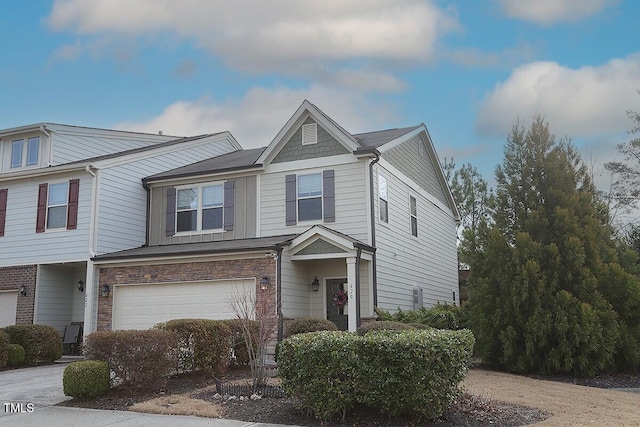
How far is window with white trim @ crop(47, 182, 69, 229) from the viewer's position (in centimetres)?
1767

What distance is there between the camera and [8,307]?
1809 centimetres

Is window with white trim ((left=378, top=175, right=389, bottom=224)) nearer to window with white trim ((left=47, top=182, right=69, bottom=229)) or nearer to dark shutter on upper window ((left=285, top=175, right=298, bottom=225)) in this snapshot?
dark shutter on upper window ((left=285, top=175, right=298, bottom=225))

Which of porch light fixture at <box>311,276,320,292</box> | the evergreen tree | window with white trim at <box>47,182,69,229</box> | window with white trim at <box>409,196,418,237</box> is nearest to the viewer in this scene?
the evergreen tree

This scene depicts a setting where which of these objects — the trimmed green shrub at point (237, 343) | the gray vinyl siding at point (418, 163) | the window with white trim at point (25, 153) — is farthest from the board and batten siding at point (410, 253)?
the window with white trim at point (25, 153)

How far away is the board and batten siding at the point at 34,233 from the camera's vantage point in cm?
1720

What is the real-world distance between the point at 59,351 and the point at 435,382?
11.7 meters

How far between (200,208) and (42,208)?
4.79 meters

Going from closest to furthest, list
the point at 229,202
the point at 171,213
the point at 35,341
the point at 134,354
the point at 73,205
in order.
A: the point at 134,354 → the point at 35,341 → the point at 73,205 → the point at 229,202 → the point at 171,213

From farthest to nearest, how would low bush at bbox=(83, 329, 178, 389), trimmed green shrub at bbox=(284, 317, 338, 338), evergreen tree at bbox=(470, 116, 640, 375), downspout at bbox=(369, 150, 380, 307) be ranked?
downspout at bbox=(369, 150, 380, 307), trimmed green shrub at bbox=(284, 317, 338, 338), evergreen tree at bbox=(470, 116, 640, 375), low bush at bbox=(83, 329, 178, 389)

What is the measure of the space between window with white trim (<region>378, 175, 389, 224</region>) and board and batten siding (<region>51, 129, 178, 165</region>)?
10.2 m

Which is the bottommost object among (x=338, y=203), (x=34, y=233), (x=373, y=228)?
(x=373, y=228)

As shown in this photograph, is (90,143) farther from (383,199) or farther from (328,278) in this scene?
(383,199)

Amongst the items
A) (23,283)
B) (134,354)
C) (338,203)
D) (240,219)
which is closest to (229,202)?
(240,219)

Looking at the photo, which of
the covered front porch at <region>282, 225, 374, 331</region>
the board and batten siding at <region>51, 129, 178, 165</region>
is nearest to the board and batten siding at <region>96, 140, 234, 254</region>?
the board and batten siding at <region>51, 129, 178, 165</region>
